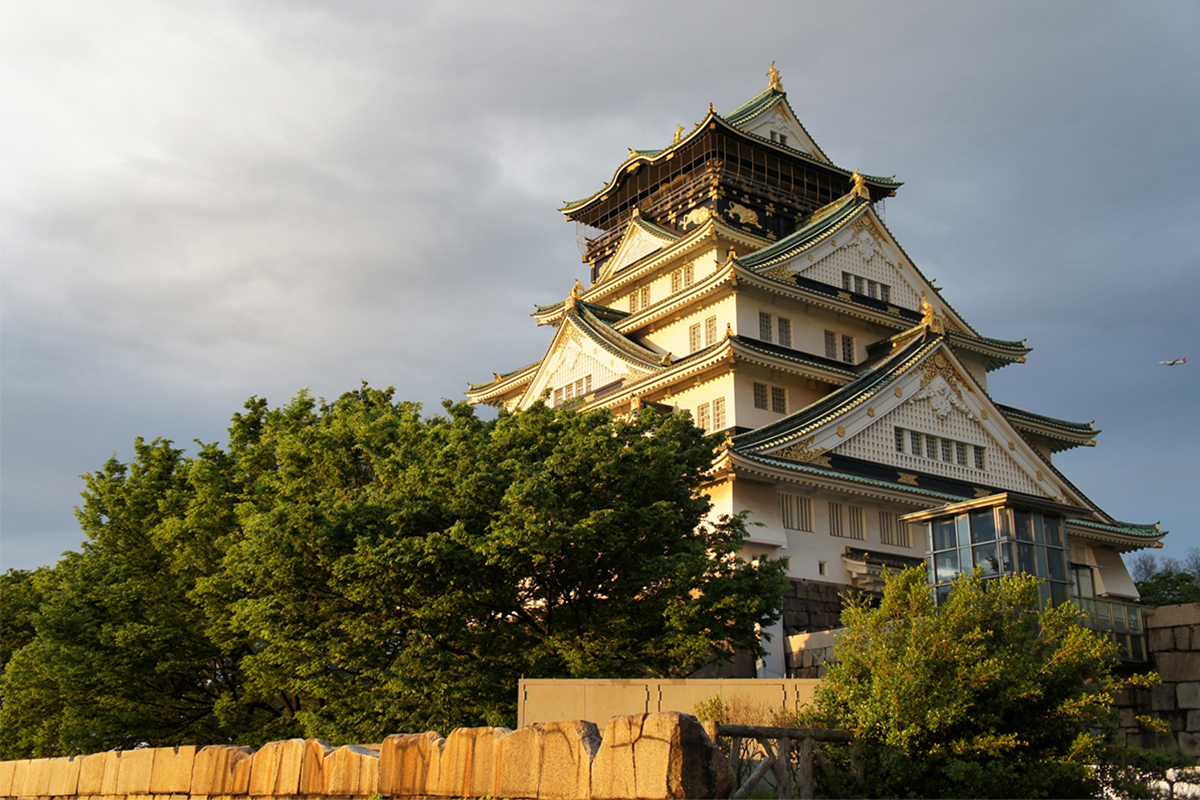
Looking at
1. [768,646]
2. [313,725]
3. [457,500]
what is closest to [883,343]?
[768,646]

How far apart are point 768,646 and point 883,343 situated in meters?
14.9

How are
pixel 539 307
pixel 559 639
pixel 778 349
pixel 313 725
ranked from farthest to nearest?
pixel 539 307 → pixel 778 349 → pixel 313 725 → pixel 559 639

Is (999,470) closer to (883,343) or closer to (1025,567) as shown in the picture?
(883,343)

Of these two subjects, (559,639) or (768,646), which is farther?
(768,646)

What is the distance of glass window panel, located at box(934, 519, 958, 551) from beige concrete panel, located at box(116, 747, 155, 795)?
1471 centimetres

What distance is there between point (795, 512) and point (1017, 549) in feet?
36.9

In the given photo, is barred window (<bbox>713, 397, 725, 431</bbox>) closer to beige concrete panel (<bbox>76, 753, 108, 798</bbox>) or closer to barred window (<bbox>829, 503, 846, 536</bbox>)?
barred window (<bbox>829, 503, 846, 536</bbox>)

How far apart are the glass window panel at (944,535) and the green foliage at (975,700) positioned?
7.33 metres

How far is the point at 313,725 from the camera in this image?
68.0ft

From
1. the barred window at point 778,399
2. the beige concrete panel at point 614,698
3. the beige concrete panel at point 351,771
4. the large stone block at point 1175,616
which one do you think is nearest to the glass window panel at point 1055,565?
the large stone block at point 1175,616

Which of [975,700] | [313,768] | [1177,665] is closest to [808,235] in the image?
[1177,665]

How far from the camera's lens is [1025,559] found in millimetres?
19672

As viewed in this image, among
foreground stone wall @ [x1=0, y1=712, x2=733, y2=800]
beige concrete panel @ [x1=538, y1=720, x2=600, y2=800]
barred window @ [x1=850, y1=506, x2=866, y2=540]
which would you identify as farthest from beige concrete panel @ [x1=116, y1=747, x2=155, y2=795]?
barred window @ [x1=850, y1=506, x2=866, y2=540]

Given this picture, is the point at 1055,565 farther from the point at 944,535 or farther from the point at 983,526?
the point at 944,535
